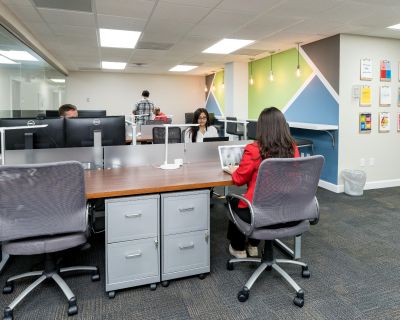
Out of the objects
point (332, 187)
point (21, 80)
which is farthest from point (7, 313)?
point (332, 187)

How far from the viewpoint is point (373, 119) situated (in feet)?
15.9

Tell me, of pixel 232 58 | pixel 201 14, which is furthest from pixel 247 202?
pixel 232 58

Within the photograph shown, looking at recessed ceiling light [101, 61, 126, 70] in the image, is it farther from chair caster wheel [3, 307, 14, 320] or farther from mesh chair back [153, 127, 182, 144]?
chair caster wheel [3, 307, 14, 320]

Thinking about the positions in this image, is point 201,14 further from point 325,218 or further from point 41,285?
point 41,285

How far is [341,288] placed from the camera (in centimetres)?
220

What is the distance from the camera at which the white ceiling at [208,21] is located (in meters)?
3.34

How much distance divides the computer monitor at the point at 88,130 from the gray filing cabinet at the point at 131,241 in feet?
3.16

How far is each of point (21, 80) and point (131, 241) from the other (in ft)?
11.8

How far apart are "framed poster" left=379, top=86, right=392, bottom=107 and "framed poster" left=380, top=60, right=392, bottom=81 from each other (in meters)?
0.14

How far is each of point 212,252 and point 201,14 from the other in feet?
8.49

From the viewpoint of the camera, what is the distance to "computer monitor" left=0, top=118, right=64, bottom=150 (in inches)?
100

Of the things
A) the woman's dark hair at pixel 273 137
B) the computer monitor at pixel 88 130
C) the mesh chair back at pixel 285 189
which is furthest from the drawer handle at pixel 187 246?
the computer monitor at pixel 88 130

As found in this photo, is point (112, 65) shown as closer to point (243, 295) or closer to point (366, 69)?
point (366, 69)

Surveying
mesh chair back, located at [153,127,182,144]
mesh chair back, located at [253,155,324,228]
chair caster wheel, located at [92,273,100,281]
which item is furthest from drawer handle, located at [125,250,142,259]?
mesh chair back, located at [153,127,182,144]
